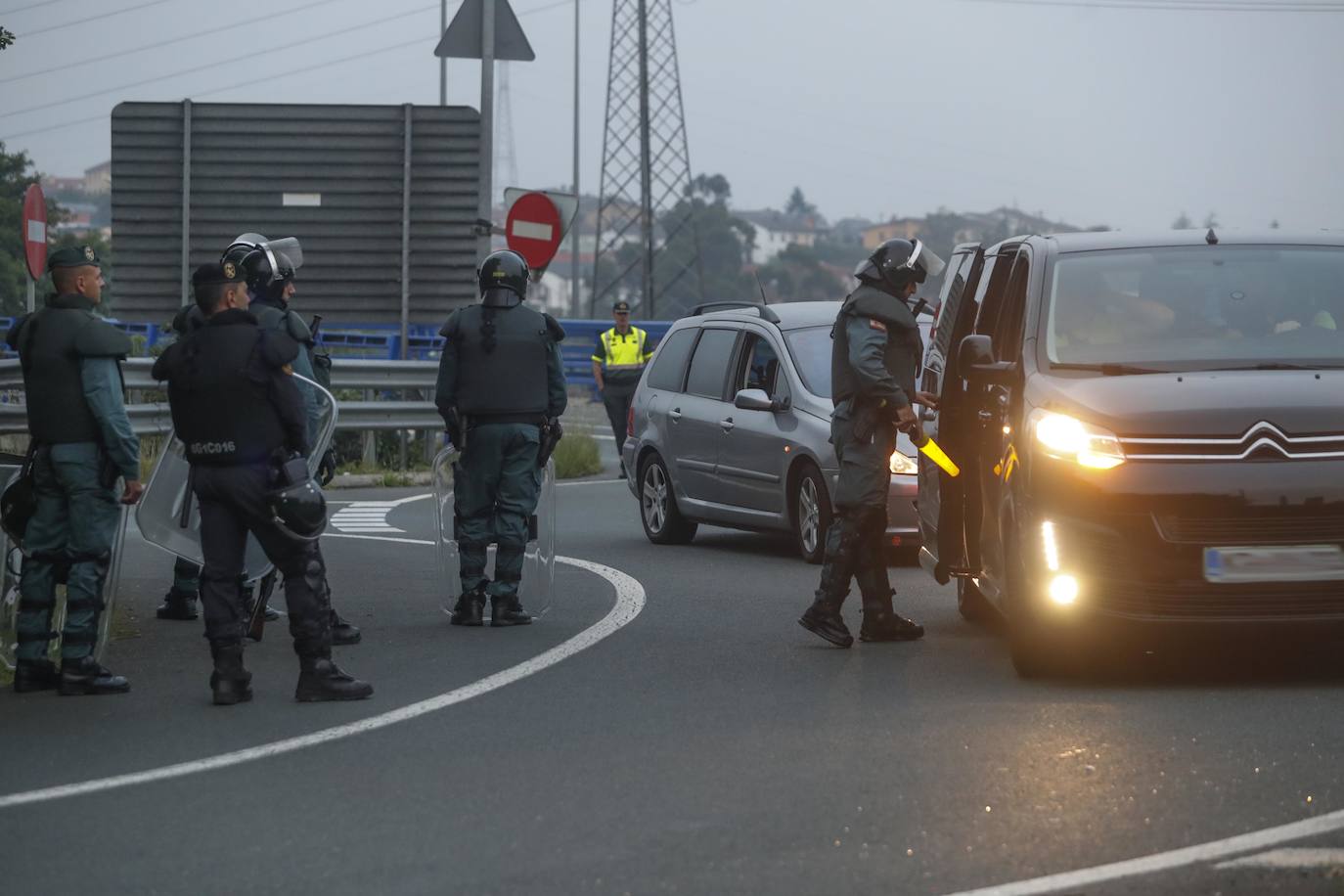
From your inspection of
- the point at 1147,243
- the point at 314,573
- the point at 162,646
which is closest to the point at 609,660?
the point at 314,573

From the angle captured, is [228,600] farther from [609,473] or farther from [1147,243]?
[609,473]

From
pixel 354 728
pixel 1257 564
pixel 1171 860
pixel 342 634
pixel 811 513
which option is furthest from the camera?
pixel 811 513

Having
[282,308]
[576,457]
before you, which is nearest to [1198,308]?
[282,308]

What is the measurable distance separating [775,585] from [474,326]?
257 cm

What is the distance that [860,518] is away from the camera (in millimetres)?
9766

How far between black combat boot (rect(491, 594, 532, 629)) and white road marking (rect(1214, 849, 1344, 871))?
19.0 ft

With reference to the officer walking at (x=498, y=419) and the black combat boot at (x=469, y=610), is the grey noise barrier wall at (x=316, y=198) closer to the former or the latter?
the officer walking at (x=498, y=419)

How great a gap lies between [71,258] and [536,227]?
9.83 meters

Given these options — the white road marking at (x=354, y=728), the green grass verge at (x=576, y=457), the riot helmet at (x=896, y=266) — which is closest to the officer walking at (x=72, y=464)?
the white road marking at (x=354, y=728)

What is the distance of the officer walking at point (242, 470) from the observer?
8.36 m

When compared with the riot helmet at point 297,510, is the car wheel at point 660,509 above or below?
below

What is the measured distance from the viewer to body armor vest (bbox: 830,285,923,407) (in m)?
9.67

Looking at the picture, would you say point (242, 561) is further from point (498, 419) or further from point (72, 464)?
point (498, 419)

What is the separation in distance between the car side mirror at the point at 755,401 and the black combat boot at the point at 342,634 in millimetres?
4110
